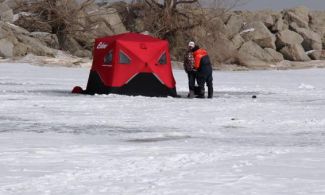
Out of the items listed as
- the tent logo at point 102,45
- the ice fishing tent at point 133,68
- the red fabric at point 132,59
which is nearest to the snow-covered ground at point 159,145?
the ice fishing tent at point 133,68

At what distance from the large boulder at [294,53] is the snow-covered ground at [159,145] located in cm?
3403

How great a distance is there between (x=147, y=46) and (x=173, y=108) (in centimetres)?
442

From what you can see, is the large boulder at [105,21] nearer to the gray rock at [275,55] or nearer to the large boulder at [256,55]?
the large boulder at [256,55]

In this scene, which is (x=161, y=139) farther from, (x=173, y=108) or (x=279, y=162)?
(x=173, y=108)

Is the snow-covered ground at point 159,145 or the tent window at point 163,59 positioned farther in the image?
the tent window at point 163,59

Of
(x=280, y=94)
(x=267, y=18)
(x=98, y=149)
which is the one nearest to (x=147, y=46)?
(x=280, y=94)

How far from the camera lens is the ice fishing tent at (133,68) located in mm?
19203

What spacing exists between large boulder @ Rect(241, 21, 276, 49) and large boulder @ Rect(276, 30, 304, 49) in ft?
1.80

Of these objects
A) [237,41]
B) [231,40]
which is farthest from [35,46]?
[237,41]

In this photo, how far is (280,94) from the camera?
20.8 meters

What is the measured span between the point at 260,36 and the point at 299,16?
984cm

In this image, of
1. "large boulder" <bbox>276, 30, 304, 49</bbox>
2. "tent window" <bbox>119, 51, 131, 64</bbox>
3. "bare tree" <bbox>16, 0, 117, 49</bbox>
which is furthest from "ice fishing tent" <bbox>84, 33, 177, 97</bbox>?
"large boulder" <bbox>276, 30, 304, 49</bbox>

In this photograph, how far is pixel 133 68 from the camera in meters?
19.3

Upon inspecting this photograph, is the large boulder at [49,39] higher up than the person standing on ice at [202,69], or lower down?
lower down
